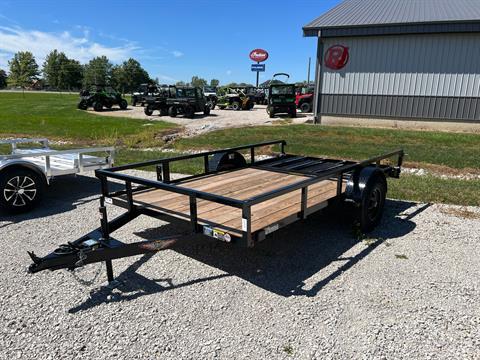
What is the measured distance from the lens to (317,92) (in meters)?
17.0

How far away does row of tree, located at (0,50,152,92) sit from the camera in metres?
84.1

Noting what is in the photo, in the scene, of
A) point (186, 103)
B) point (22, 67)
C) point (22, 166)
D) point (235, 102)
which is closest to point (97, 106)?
point (186, 103)

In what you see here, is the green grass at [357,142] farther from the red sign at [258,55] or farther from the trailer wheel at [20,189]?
the red sign at [258,55]

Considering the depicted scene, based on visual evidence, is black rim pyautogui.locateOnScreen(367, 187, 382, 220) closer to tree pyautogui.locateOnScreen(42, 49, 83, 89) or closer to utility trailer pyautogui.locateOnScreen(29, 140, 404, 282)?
utility trailer pyautogui.locateOnScreen(29, 140, 404, 282)

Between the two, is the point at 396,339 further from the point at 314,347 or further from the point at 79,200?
the point at 79,200

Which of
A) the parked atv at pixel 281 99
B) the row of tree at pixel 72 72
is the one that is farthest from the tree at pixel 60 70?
the parked atv at pixel 281 99

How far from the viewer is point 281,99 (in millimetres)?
21062

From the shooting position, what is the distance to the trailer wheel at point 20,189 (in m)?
5.42

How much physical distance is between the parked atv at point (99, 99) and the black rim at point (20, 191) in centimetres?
2339

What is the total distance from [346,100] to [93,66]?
86.5 meters

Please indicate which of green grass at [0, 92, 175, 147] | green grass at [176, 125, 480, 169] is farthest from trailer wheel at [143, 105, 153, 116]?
green grass at [176, 125, 480, 169]

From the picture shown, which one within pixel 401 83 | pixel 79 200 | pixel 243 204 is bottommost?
pixel 79 200

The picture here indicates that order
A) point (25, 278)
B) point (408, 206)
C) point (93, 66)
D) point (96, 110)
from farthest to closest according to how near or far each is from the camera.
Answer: point (93, 66), point (96, 110), point (408, 206), point (25, 278)

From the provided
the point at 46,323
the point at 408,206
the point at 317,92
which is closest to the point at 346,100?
the point at 317,92
